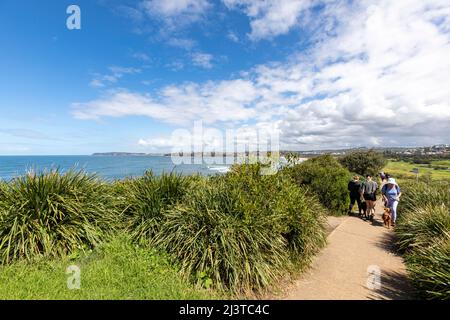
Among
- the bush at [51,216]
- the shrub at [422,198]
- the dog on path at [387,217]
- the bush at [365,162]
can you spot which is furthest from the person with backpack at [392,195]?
the bush at [365,162]

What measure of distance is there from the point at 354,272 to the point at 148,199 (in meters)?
5.07

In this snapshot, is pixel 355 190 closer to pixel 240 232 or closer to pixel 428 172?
pixel 240 232

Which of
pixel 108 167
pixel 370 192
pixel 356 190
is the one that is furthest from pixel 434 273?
pixel 108 167

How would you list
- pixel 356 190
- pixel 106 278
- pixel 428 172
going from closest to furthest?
pixel 106 278 → pixel 356 190 → pixel 428 172

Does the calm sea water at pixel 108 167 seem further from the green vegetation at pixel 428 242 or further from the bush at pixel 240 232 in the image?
the green vegetation at pixel 428 242

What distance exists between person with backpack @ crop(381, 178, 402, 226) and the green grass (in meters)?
7.96

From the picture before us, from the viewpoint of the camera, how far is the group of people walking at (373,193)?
8.80 meters

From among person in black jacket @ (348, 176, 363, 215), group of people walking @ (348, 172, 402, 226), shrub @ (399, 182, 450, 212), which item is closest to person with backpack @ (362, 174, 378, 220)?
group of people walking @ (348, 172, 402, 226)

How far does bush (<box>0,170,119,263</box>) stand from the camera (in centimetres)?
450

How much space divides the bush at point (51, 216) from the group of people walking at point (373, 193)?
9.34 m

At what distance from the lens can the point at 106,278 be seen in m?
4.04

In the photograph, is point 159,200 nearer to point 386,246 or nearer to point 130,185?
point 130,185

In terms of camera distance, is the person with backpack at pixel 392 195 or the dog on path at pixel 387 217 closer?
A: the person with backpack at pixel 392 195
